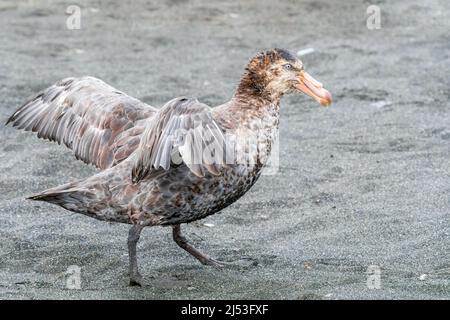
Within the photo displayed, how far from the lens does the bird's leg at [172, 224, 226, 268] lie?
6555mm

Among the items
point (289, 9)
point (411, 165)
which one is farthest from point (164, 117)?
point (289, 9)

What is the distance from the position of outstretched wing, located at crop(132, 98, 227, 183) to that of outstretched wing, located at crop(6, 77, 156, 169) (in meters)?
0.81

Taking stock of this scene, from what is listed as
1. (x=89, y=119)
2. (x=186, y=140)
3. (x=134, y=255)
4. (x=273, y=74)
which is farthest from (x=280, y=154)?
(x=186, y=140)

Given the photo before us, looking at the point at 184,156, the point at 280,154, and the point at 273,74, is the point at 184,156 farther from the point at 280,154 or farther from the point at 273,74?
the point at 280,154

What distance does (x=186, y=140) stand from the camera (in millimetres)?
5602

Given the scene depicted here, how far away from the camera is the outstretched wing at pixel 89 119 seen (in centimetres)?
671

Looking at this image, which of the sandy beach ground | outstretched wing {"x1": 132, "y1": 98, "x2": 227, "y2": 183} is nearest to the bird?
outstretched wing {"x1": 132, "y1": 98, "x2": 227, "y2": 183}

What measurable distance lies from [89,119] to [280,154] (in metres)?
2.21

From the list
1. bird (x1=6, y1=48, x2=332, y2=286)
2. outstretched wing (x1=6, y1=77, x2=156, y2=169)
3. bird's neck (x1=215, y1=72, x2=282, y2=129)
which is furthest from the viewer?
outstretched wing (x1=6, y1=77, x2=156, y2=169)

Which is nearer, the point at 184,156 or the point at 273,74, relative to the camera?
the point at 184,156

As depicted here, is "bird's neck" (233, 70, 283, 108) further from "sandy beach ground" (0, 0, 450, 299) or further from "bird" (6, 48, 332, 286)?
"sandy beach ground" (0, 0, 450, 299)

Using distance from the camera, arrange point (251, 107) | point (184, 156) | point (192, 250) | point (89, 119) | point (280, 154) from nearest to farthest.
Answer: point (184, 156), point (251, 107), point (192, 250), point (89, 119), point (280, 154)

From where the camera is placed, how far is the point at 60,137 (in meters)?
7.08
